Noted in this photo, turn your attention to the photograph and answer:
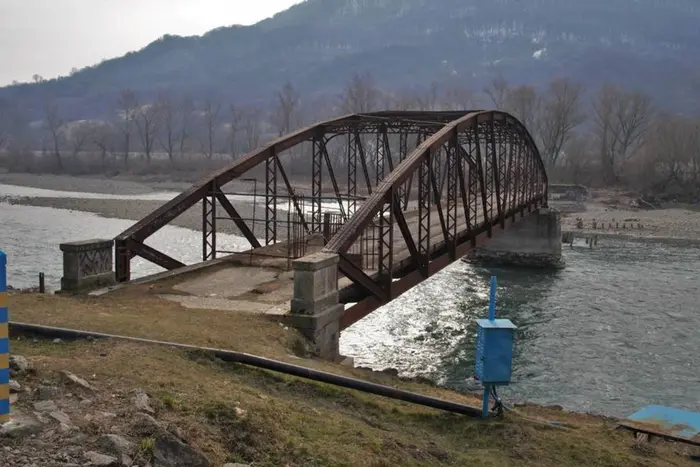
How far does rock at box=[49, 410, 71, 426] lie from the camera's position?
6344 millimetres

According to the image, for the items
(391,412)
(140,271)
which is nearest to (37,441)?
(391,412)

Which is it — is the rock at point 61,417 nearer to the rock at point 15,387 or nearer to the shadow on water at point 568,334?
the rock at point 15,387

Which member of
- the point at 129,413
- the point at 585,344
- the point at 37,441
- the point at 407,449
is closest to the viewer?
the point at 37,441

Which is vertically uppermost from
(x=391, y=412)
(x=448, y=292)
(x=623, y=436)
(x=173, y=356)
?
(x=173, y=356)

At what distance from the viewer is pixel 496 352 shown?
9469 millimetres

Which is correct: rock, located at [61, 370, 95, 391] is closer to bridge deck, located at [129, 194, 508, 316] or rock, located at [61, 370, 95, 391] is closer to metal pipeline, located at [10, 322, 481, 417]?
metal pipeline, located at [10, 322, 481, 417]

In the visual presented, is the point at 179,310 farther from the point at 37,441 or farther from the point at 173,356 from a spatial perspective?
the point at 37,441

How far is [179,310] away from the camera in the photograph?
560 inches

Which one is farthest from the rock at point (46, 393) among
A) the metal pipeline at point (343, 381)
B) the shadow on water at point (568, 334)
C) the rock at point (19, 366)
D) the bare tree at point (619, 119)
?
the bare tree at point (619, 119)

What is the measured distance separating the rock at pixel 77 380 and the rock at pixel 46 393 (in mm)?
369

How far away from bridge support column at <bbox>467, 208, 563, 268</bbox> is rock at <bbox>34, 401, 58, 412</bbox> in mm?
41975

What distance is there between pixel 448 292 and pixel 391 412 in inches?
1061

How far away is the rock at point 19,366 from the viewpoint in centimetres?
753

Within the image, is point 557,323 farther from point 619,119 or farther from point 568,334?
point 619,119
